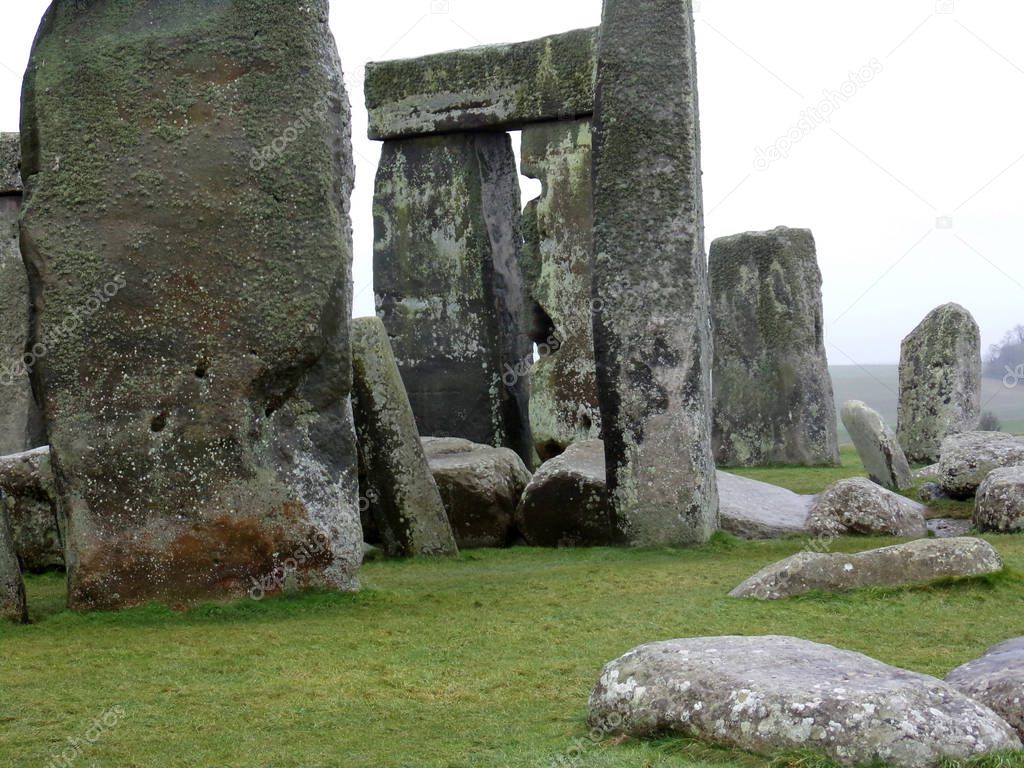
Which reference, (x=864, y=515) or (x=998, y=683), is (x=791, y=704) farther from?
(x=864, y=515)

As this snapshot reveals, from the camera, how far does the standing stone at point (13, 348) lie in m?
14.5

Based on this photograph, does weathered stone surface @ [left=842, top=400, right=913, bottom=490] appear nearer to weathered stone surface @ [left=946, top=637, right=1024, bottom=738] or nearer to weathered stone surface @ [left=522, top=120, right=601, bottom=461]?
weathered stone surface @ [left=522, top=120, right=601, bottom=461]

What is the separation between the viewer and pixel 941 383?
1575cm

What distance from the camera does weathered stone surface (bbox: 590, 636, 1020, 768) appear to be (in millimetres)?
3393

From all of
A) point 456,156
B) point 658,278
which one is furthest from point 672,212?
point 456,156

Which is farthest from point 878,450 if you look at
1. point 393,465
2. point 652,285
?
point 393,465

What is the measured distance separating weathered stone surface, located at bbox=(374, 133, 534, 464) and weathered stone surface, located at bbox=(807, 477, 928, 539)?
5.28m

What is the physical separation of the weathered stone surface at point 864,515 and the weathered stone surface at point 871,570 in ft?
8.95

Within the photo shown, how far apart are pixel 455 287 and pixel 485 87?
1.87 metres

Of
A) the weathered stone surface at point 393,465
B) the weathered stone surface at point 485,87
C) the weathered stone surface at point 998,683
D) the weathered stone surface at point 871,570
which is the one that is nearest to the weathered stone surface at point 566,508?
the weathered stone surface at point 393,465

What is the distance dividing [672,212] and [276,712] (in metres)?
4.78

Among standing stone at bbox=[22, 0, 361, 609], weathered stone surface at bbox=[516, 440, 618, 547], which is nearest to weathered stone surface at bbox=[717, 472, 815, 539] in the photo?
weathered stone surface at bbox=[516, 440, 618, 547]

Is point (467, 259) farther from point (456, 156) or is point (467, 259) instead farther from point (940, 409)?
point (940, 409)

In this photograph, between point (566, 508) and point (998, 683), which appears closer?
point (998, 683)
